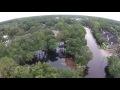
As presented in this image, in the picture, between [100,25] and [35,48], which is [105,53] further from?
[100,25]

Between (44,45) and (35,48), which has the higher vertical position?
(44,45)

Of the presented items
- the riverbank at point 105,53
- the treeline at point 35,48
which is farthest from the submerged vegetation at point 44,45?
the riverbank at point 105,53

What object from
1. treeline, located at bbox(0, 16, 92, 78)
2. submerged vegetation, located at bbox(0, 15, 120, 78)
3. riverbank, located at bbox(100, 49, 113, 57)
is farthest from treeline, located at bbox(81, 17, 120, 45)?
treeline, located at bbox(0, 16, 92, 78)

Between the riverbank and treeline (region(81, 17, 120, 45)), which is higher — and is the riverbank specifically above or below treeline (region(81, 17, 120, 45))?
below

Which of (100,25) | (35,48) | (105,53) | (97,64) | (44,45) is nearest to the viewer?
(97,64)

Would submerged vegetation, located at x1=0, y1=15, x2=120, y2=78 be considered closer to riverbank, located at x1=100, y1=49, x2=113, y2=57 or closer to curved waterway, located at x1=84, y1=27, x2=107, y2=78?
curved waterway, located at x1=84, y1=27, x2=107, y2=78

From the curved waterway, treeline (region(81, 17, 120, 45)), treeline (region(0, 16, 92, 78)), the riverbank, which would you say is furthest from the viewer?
treeline (region(81, 17, 120, 45))

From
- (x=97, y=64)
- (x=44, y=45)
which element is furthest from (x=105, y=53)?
(x=44, y=45)

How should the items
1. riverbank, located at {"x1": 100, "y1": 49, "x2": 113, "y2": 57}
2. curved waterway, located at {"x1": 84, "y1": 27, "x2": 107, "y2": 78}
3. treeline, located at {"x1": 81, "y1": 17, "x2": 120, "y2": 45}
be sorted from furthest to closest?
treeline, located at {"x1": 81, "y1": 17, "x2": 120, "y2": 45} → riverbank, located at {"x1": 100, "y1": 49, "x2": 113, "y2": 57} → curved waterway, located at {"x1": 84, "y1": 27, "x2": 107, "y2": 78}
